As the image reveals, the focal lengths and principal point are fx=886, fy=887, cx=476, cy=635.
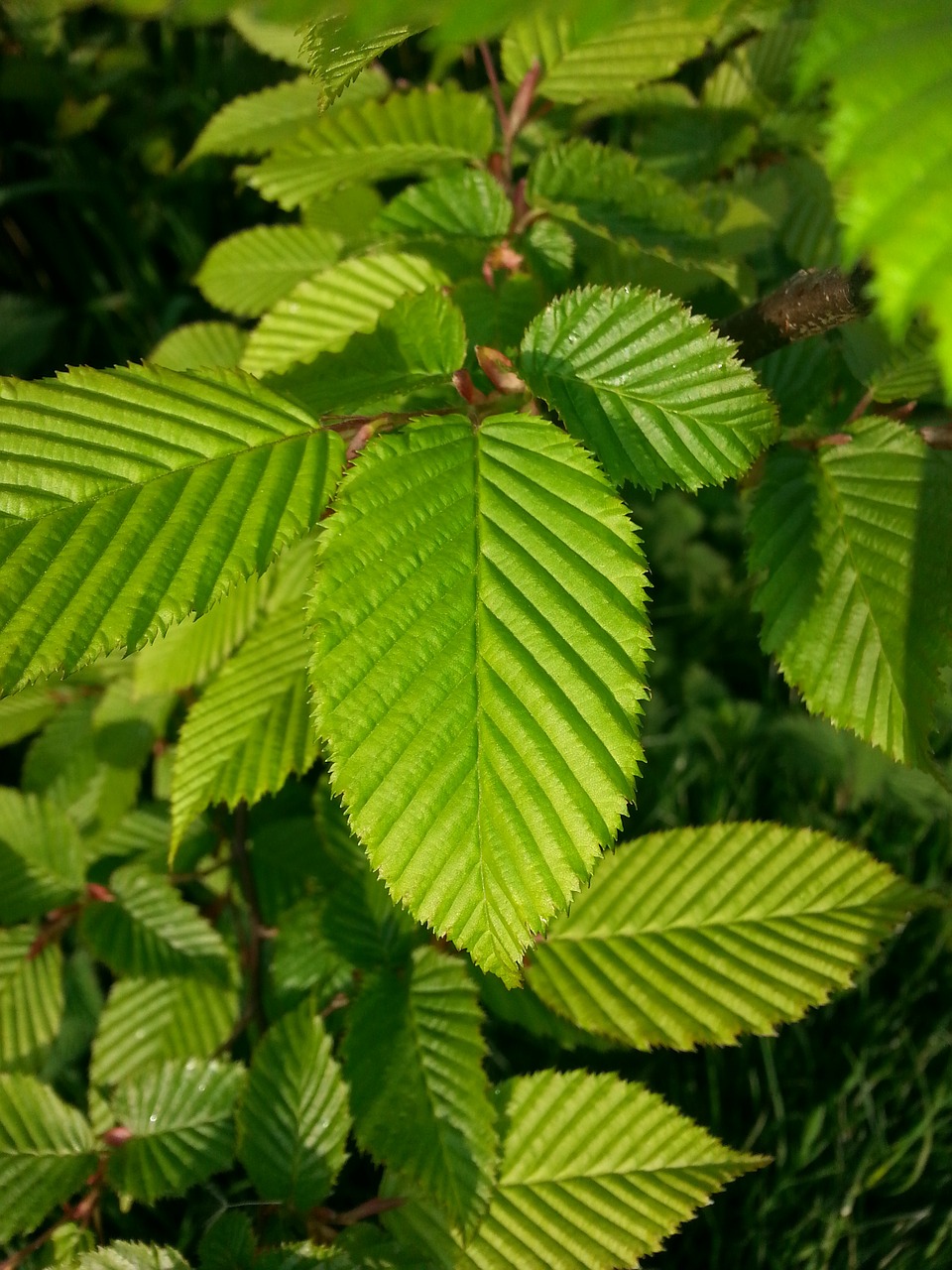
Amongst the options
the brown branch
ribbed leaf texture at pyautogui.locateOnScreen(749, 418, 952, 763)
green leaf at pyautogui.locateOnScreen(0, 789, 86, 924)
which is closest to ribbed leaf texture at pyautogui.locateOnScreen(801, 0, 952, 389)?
the brown branch

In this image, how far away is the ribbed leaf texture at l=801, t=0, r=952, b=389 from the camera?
37 cm

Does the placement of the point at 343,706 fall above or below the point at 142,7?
below

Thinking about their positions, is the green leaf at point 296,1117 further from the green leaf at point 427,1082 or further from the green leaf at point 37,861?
the green leaf at point 37,861

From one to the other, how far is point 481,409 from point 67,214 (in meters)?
2.47

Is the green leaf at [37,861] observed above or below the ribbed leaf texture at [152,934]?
above

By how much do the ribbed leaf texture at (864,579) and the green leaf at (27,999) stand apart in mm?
1236

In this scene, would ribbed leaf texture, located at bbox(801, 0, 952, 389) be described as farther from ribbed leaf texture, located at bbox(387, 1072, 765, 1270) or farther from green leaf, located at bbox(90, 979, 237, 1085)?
green leaf, located at bbox(90, 979, 237, 1085)

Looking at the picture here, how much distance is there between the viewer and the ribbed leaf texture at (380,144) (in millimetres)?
1245

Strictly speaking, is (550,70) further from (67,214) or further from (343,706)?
(67,214)

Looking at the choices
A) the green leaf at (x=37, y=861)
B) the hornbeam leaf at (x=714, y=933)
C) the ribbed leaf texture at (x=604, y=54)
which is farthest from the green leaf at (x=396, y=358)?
the green leaf at (x=37, y=861)

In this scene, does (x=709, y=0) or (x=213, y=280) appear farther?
(x=213, y=280)

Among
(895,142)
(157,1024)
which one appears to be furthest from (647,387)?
(157,1024)

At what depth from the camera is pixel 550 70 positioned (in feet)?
4.28

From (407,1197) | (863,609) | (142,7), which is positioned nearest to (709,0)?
(142,7)
